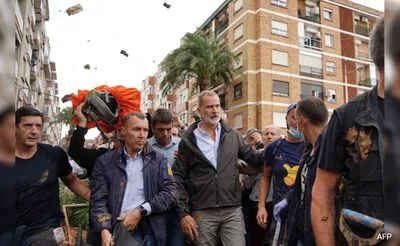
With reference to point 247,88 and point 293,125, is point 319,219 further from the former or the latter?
→ point 247,88

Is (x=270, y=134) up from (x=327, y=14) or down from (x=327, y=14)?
down

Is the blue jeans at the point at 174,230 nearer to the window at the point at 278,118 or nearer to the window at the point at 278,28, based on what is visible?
the window at the point at 278,118

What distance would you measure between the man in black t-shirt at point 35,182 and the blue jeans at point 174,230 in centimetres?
90

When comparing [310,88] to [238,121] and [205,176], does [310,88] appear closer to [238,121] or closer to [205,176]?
[238,121]

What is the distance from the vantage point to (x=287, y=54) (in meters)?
28.3

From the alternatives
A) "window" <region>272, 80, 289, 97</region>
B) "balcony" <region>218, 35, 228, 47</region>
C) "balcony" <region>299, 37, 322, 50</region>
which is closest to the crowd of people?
"window" <region>272, 80, 289, 97</region>

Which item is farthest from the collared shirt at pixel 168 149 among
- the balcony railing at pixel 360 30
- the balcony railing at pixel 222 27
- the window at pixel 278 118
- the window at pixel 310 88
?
the balcony railing at pixel 360 30

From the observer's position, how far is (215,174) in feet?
10.4

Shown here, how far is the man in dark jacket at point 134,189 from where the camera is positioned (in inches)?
98.8

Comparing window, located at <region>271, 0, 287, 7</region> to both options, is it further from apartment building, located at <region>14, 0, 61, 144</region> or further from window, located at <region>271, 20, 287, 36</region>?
apartment building, located at <region>14, 0, 61, 144</region>

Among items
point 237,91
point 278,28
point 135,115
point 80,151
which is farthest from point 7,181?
point 278,28

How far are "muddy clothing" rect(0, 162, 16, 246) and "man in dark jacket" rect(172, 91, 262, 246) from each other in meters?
2.76

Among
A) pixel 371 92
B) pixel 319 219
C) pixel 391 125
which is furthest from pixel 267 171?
pixel 391 125

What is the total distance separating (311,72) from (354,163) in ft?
96.4
